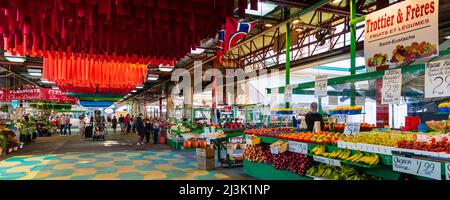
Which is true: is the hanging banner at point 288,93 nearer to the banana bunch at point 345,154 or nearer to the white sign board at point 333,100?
the white sign board at point 333,100

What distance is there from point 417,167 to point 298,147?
2545mm

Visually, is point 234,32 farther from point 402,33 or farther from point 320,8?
point 402,33

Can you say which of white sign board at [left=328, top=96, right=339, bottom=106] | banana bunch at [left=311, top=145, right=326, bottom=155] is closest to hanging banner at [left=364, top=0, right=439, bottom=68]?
banana bunch at [left=311, top=145, right=326, bottom=155]

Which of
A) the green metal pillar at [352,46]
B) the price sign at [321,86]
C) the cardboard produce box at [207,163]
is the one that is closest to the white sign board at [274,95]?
the price sign at [321,86]

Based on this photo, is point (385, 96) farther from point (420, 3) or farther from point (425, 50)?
point (420, 3)

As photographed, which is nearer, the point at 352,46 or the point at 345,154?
the point at 345,154

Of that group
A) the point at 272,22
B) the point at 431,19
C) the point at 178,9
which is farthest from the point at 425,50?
the point at 272,22

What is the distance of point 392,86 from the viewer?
4836mm

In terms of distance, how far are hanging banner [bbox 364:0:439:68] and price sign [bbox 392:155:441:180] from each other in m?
1.76

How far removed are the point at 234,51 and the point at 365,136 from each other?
44.5 ft

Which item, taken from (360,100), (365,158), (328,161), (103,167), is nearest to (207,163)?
(103,167)

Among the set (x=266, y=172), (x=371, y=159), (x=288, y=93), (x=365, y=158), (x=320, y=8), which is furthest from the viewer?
(x=288, y=93)

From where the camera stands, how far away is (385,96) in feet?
16.3

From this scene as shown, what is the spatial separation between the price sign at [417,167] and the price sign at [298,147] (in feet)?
6.46
